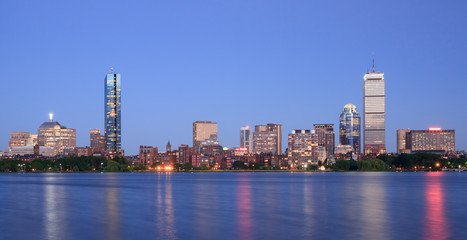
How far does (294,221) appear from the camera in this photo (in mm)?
50344

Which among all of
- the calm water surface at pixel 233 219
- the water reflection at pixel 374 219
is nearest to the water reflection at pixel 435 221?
the calm water surface at pixel 233 219

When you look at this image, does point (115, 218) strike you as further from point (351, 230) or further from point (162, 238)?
point (351, 230)

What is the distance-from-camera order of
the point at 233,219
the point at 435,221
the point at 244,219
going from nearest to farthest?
1. the point at 435,221
2. the point at 244,219
3. the point at 233,219

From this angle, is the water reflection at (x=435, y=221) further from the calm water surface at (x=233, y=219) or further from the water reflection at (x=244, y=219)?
the water reflection at (x=244, y=219)

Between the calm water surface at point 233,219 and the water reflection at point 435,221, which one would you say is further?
the calm water surface at point 233,219

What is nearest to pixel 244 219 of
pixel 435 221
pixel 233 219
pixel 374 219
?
pixel 233 219

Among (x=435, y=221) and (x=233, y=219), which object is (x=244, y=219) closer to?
(x=233, y=219)

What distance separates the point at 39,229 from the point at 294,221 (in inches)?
841

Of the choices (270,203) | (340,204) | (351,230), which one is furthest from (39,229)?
(340,204)

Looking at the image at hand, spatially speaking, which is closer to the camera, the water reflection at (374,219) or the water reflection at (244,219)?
the water reflection at (374,219)

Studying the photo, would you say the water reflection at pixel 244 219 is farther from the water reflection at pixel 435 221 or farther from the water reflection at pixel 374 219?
the water reflection at pixel 435 221

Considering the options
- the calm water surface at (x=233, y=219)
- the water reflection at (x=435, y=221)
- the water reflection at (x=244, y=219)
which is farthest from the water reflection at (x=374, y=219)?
the water reflection at (x=244, y=219)

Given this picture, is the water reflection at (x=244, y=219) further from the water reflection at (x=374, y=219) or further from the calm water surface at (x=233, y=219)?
the water reflection at (x=374, y=219)

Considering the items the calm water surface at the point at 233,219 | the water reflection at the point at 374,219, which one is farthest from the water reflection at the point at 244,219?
the water reflection at the point at 374,219
